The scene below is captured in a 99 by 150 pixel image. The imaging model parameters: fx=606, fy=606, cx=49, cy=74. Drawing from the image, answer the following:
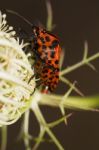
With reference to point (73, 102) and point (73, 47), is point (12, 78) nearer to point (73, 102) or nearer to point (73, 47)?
point (73, 102)

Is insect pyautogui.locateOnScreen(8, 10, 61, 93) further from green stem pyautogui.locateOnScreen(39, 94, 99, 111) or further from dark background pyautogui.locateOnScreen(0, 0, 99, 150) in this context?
dark background pyautogui.locateOnScreen(0, 0, 99, 150)

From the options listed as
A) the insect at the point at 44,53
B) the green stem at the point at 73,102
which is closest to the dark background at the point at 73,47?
the green stem at the point at 73,102

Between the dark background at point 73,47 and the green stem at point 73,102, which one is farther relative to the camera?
the dark background at point 73,47

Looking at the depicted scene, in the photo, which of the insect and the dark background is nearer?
the insect

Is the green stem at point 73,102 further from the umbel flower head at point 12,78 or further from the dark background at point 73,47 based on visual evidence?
the dark background at point 73,47

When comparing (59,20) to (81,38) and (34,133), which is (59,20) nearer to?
(81,38)

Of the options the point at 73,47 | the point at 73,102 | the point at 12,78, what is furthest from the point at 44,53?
the point at 73,47

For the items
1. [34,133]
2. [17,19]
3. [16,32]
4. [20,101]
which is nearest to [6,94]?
[20,101]

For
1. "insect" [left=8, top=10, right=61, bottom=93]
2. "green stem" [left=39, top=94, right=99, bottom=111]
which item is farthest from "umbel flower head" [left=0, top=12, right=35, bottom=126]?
"green stem" [left=39, top=94, right=99, bottom=111]
